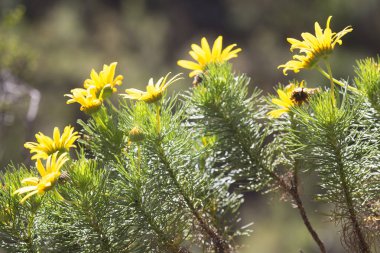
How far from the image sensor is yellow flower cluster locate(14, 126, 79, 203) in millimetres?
717

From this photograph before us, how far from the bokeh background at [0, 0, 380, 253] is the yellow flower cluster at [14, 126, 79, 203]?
5.66 m

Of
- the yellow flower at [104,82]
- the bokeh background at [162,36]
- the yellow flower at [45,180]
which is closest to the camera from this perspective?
the yellow flower at [45,180]

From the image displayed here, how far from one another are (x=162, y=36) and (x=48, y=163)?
7.84m

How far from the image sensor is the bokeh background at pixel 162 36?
7293 millimetres

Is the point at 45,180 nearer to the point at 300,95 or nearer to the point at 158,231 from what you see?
the point at 158,231

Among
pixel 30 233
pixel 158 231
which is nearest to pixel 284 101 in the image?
pixel 158 231

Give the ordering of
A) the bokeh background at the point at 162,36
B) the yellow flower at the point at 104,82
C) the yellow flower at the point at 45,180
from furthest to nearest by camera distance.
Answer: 1. the bokeh background at the point at 162,36
2. the yellow flower at the point at 104,82
3. the yellow flower at the point at 45,180

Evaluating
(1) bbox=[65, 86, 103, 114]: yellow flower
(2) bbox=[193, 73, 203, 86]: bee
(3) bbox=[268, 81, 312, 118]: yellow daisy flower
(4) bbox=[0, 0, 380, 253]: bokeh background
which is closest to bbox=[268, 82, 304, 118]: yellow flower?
(3) bbox=[268, 81, 312, 118]: yellow daisy flower

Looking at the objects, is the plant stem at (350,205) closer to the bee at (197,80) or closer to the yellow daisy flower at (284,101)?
the yellow daisy flower at (284,101)

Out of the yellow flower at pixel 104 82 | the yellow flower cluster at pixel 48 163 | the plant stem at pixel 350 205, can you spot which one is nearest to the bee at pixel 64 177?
the yellow flower cluster at pixel 48 163

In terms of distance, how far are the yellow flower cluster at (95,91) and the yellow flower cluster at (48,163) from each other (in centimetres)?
4

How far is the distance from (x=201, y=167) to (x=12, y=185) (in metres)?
0.25

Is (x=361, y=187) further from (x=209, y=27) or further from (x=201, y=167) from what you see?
(x=209, y=27)

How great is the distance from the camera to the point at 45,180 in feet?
2.37
